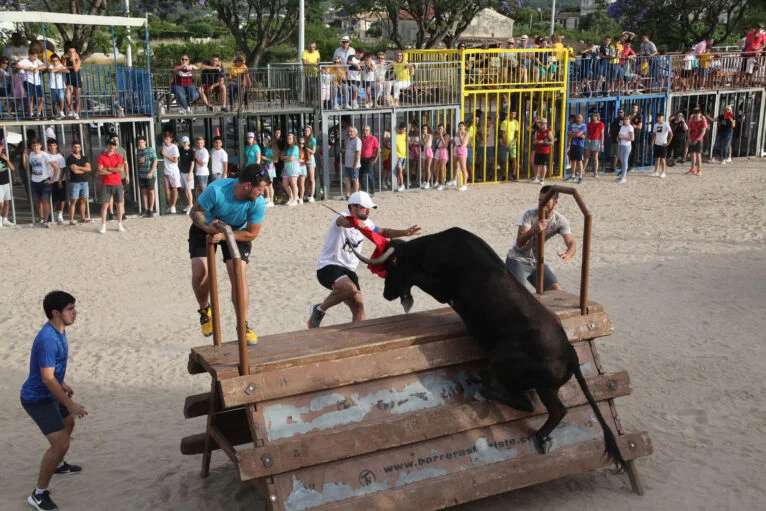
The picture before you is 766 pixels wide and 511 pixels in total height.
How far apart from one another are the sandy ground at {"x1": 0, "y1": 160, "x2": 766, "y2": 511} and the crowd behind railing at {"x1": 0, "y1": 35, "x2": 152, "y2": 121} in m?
2.48

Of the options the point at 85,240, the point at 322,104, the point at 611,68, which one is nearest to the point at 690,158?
the point at 611,68

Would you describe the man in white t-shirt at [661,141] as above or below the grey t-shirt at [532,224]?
below

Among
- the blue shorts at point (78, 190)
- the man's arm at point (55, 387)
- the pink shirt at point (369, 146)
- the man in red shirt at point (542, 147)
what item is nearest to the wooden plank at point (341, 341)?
the man's arm at point (55, 387)

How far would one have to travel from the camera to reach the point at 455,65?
21.3m

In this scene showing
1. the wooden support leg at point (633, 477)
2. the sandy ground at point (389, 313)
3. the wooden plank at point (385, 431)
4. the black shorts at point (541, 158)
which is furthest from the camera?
the black shorts at point (541, 158)

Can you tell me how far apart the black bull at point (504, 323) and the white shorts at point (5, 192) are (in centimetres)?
1248

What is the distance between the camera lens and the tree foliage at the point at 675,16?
36.1 metres

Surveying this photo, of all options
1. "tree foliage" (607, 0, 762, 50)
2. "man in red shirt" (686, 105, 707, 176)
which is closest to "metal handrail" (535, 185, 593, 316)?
"man in red shirt" (686, 105, 707, 176)

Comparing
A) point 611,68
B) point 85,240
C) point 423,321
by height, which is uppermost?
point 611,68

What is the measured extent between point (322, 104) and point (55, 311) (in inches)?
556

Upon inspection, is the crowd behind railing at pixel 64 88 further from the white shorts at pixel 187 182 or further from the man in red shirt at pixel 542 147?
the man in red shirt at pixel 542 147

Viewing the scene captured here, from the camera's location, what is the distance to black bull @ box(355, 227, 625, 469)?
624cm

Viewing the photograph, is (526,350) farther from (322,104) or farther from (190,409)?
(322,104)

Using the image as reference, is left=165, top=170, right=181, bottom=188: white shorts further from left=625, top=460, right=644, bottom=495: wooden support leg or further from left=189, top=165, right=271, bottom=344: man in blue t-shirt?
left=625, top=460, right=644, bottom=495: wooden support leg
